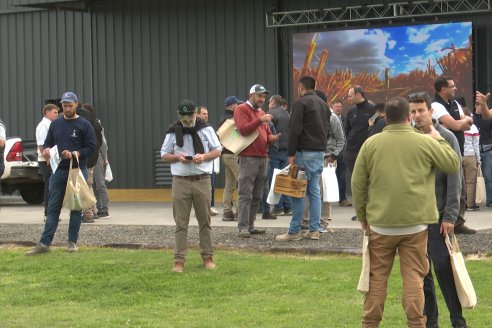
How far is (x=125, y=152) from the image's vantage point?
81.5 ft

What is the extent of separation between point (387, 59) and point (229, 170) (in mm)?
5281

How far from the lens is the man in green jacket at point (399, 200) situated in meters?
7.50

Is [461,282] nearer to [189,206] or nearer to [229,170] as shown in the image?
[189,206]

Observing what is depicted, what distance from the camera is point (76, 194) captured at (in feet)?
42.3

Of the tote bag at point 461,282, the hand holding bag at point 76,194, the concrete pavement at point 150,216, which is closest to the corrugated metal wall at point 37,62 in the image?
the concrete pavement at point 150,216

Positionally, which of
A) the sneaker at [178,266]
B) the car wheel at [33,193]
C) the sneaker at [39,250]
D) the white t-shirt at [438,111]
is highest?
the white t-shirt at [438,111]

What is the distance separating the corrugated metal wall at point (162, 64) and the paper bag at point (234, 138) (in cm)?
855

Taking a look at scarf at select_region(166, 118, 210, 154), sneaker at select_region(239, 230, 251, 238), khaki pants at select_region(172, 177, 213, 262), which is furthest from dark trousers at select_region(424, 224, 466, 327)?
sneaker at select_region(239, 230, 251, 238)

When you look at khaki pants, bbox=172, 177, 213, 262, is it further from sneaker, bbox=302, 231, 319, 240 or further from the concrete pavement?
the concrete pavement

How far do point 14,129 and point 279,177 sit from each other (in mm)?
14177

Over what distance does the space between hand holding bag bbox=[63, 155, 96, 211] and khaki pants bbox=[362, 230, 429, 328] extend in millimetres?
5957

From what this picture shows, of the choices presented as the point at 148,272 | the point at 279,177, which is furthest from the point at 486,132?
the point at 148,272

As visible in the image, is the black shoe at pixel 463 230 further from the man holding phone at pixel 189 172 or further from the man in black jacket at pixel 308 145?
the man holding phone at pixel 189 172

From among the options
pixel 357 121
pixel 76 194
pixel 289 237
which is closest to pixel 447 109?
pixel 289 237
